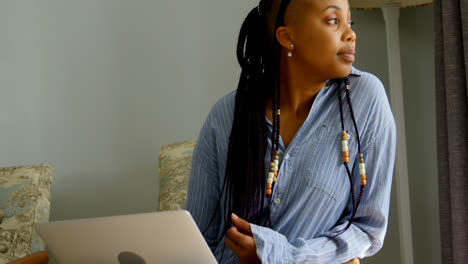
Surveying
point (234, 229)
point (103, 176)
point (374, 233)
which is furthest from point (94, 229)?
point (103, 176)

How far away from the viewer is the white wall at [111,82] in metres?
2.33

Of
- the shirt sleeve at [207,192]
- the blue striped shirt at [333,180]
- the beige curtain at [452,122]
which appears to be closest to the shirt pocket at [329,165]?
the blue striped shirt at [333,180]

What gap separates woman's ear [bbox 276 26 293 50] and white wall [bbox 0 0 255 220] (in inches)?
49.5

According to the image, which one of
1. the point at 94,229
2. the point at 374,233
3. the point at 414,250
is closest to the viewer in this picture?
the point at 94,229

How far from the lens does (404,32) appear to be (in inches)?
93.4

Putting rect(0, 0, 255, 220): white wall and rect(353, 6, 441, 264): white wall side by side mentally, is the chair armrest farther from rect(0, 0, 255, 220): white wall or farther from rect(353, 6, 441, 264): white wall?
rect(353, 6, 441, 264): white wall

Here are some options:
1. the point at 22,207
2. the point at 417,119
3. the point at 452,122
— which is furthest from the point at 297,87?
the point at 417,119

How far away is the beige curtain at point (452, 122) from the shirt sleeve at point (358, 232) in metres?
0.77

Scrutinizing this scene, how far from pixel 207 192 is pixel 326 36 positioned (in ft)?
1.39

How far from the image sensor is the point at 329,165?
1.05 meters

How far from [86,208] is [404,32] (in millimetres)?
1531

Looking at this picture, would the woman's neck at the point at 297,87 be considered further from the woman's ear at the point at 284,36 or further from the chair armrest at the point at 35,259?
the chair armrest at the point at 35,259

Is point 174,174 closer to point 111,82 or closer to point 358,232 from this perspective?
point 111,82

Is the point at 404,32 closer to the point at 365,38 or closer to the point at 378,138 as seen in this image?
the point at 365,38
